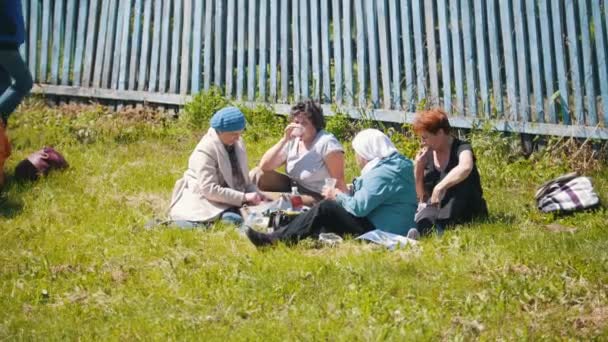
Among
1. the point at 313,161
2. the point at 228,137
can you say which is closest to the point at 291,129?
the point at 313,161

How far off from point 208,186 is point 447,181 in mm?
1954

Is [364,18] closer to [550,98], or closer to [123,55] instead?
[550,98]

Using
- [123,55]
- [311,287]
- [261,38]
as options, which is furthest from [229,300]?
[123,55]

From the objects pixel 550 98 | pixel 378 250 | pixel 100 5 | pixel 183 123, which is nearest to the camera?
pixel 378 250

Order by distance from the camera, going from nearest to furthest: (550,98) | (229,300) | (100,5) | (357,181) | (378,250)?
(229,300), (378,250), (357,181), (550,98), (100,5)

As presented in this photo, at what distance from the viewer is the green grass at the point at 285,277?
6.19 m

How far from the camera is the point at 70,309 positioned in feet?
22.0

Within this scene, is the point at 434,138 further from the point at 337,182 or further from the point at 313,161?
the point at 313,161

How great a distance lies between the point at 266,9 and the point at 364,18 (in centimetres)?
117

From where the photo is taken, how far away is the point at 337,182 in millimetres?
8703

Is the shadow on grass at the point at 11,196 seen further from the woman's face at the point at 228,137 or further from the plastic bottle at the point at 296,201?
the plastic bottle at the point at 296,201

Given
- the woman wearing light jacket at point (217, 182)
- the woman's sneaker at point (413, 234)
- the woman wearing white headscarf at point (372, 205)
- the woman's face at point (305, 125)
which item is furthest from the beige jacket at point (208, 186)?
the woman's sneaker at point (413, 234)

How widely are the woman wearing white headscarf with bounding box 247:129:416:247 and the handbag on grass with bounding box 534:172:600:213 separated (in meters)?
1.29

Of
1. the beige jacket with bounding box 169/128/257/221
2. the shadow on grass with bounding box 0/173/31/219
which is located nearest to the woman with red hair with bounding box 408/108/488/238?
the beige jacket with bounding box 169/128/257/221
